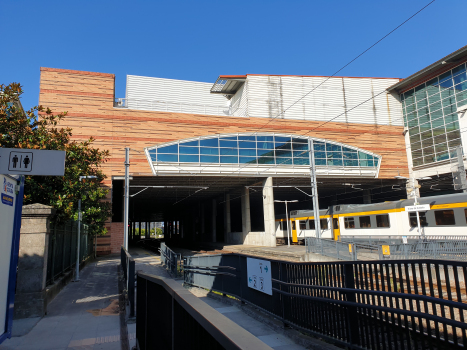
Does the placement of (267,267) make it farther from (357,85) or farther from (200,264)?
(357,85)

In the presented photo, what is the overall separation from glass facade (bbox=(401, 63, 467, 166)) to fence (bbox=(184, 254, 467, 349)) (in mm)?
34127

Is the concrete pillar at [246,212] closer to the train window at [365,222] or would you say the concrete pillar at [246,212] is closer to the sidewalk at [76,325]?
the train window at [365,222]

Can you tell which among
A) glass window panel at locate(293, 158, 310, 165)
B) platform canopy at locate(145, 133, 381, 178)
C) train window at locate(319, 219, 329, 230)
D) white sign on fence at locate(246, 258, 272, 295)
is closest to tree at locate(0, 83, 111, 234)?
white sign on fence at locate(246, 258, 272, 295)

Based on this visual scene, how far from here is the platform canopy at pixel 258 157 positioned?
32.0m

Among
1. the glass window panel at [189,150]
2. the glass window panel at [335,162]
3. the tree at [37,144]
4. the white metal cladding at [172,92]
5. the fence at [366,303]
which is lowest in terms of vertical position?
the fence at [366,303]

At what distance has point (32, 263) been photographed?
24.6 feet

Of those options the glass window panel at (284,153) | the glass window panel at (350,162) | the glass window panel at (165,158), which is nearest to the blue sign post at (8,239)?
the glass window panel at (165,158)

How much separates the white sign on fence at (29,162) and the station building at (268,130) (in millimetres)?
26066

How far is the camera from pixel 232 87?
3928 centimetres

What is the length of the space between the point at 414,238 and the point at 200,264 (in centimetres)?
1489

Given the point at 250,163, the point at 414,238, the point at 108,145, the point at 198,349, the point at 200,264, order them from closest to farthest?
the point at 198,349
the point at 200,264
the point at 414,238
the point at 108,145
the point at 250,163

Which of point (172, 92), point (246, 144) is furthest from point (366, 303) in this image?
point (172, 92)

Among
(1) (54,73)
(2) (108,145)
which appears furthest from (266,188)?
(1) (54,73)

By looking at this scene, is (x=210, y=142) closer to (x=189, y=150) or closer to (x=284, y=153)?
(x=189, y=150)
